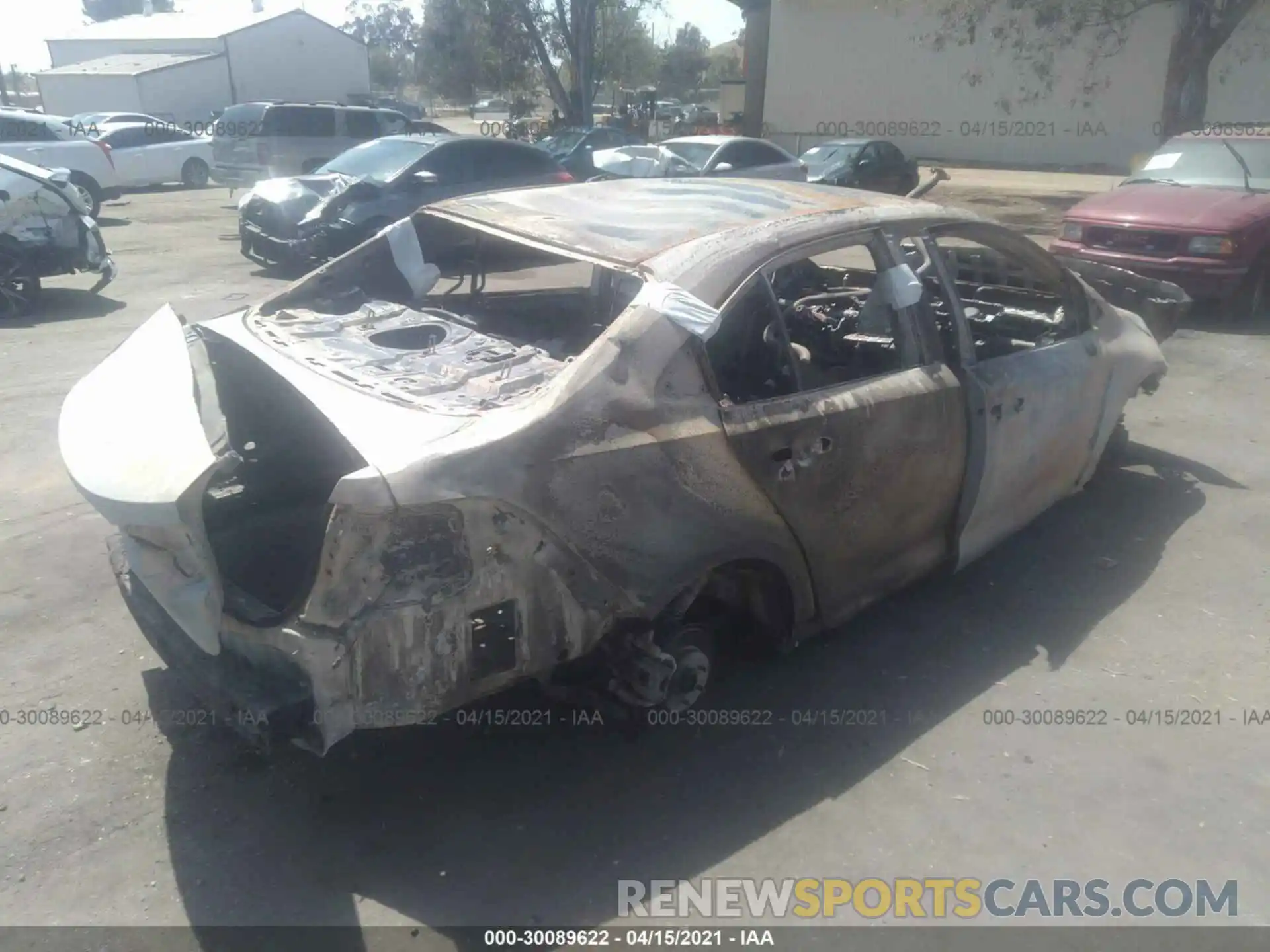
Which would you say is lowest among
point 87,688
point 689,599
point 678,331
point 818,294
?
point 87,688

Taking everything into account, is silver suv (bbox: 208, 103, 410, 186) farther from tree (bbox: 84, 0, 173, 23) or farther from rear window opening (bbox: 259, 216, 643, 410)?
tree (bbox: 84, 0, 173, 23)

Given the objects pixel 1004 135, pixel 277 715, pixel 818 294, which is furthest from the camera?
pixel 1004 135

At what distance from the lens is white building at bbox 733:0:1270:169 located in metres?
27.2

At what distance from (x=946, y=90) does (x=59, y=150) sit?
2367 cm

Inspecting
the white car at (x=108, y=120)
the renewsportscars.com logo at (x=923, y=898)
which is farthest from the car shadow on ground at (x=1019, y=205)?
the white car at (x=108, y=120)

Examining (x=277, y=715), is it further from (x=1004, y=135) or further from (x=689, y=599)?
(x=1004, y=135)

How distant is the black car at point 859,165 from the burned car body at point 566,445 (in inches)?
549

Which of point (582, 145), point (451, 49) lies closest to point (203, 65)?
point (451, 49)

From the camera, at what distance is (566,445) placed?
2.76 metres

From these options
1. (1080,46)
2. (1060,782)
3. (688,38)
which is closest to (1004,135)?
(1080,46)

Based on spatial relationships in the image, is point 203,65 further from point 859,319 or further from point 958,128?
point 859,319

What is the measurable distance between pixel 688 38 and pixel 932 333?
248ft

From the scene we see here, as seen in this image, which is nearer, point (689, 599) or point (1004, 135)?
point (689, 599)

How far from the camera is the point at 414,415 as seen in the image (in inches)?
110
